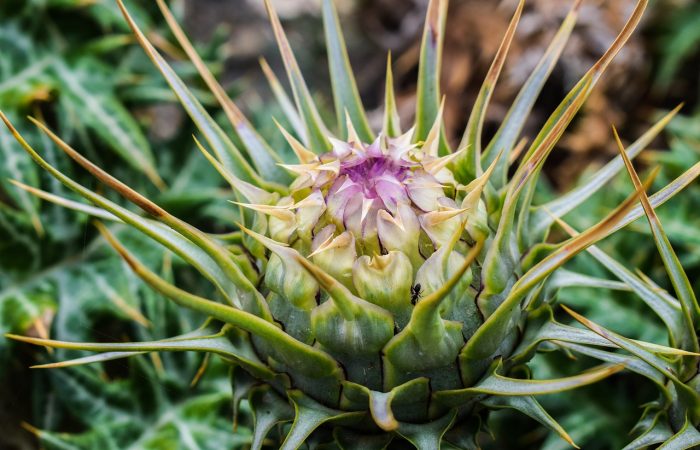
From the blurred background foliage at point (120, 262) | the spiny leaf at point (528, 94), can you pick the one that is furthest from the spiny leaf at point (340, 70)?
the blurred background foliage at point (120, 262)

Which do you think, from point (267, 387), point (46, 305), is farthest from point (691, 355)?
point (46, 305)

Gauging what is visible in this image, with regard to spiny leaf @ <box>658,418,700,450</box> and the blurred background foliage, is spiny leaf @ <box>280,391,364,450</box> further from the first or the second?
the blurred background foliage

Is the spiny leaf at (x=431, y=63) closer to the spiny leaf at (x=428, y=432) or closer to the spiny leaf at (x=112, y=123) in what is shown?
the spiny leaf at (x=428, y=432)

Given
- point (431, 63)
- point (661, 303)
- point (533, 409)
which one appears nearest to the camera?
A: point (533, 409)

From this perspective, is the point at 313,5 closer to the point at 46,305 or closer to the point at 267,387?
the point at 46,305

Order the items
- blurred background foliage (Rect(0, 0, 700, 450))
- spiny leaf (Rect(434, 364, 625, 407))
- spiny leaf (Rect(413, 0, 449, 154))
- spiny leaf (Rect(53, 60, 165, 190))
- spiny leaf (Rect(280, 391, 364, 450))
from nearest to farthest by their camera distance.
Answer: spiny leaf (Rect(434, 364, 625, 407)), spiny leaf (Rect(280, 391, 364, 450)), spiny leaf (Rect(413, 0, 449, 154)), blurred background foliage (Rect(0, 0, 700, 450)), spiny leaf (Rect(53, 60, 165, 190))

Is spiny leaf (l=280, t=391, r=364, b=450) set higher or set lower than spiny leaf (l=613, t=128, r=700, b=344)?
lower

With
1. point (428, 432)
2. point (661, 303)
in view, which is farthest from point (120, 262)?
point (661, 303)

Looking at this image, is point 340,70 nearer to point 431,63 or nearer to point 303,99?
point 303,99

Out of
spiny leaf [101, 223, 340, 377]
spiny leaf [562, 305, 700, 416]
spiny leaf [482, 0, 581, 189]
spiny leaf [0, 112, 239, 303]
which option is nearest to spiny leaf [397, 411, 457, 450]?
spiny leaf [101, 223, 340, 377]
